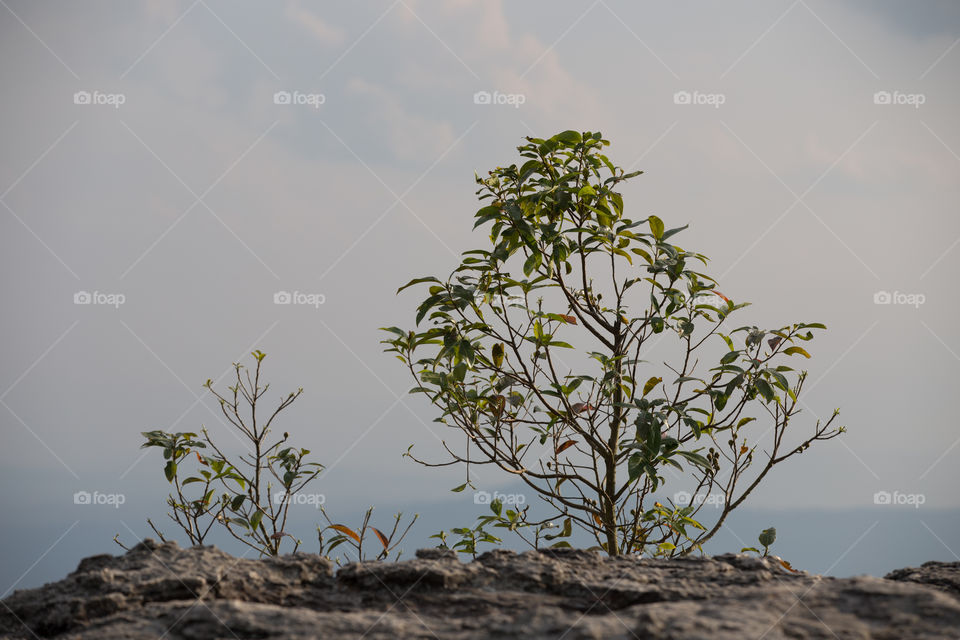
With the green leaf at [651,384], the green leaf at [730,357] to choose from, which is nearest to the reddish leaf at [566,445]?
the green leaf at [651,384]

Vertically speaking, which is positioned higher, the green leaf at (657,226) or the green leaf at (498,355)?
the green leaf at (657,226)

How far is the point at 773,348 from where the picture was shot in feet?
8.08

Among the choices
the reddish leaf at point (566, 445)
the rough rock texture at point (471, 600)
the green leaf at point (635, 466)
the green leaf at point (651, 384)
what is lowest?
the rough rock texture at point (471, 600)

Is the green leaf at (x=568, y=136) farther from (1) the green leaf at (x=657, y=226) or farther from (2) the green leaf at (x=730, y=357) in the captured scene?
(2) the green leaf at (x=730, y=357)

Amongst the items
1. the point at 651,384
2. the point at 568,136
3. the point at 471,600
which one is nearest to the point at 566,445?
the point at 651,384

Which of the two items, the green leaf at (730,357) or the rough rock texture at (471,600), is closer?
the rough rock texture at (471,600)

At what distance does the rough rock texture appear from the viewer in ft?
3.66

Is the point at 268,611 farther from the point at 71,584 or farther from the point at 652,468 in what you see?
the point at 652,468

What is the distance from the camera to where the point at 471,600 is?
4.26 ft

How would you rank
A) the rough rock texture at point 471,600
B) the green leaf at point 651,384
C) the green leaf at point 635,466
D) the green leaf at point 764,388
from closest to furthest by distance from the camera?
the rough rock texture at point 471,600 < the green leaf at point 635,466 < the green leaf at point 764,388 < the green leaf at point 651,384

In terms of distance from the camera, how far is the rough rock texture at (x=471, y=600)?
1.11 meters

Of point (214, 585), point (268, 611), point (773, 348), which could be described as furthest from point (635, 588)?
point (773, 348)

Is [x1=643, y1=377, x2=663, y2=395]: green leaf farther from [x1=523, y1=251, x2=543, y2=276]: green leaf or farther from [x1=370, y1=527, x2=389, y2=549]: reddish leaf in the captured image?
[x1=370, y1=527, x2=389, y2=549]: reddish leaf

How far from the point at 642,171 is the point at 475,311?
2.29 ft
